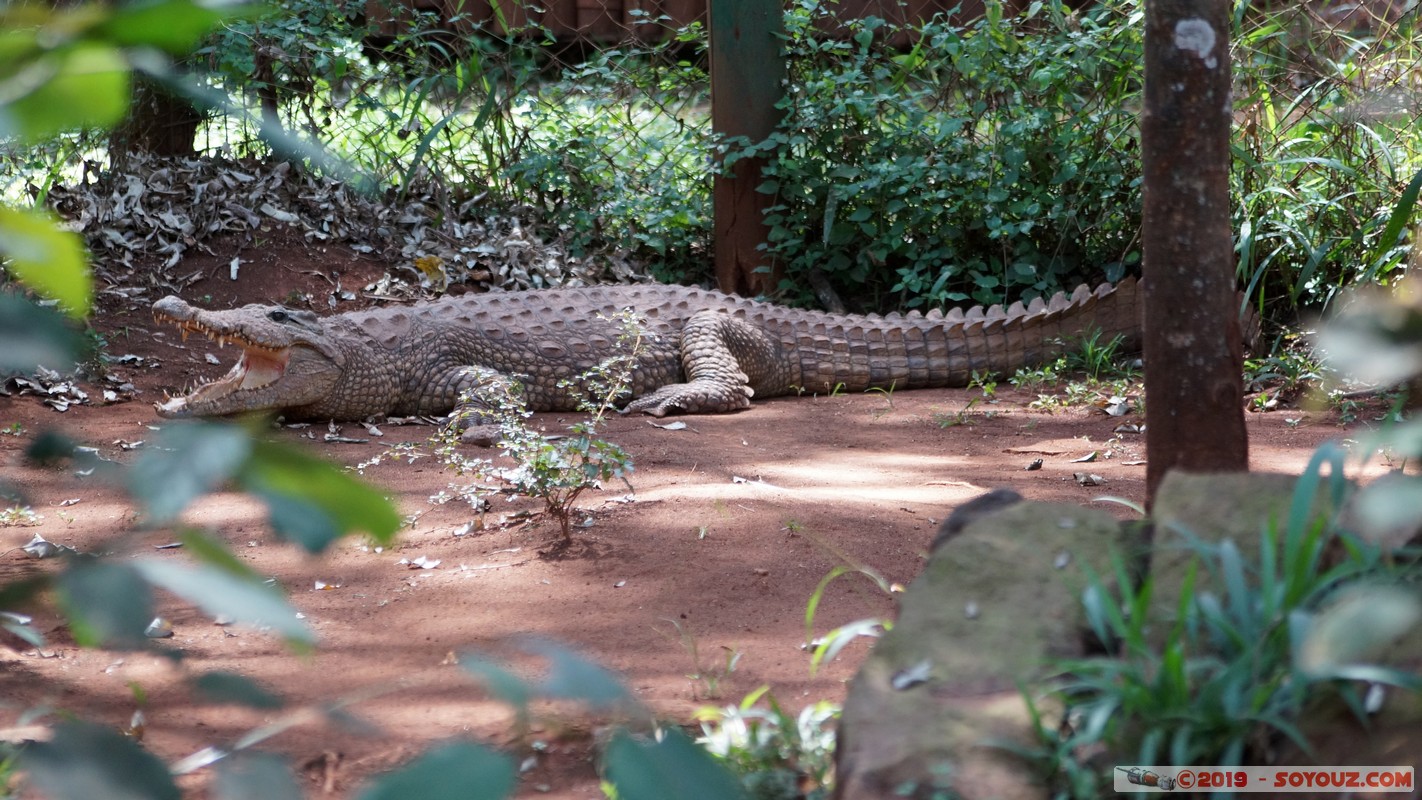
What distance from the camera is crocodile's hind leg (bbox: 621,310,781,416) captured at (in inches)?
224

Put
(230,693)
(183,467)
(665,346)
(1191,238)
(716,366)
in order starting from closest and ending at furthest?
(183,467) → (230,693) → (1191,238) → (716,366) → (665,346)

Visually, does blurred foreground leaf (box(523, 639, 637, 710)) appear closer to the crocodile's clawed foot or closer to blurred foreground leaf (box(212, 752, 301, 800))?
blurred foreground leaf (box(212, 752, 301, 800))

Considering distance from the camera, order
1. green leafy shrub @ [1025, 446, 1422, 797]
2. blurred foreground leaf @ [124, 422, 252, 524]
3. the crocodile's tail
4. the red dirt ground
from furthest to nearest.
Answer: the crocodile's tail
the red dirt ground
green leafy shrub @ [1025, 446, 1422, 797]
blurred foreground leaf @ [124, 422, 252, 524]

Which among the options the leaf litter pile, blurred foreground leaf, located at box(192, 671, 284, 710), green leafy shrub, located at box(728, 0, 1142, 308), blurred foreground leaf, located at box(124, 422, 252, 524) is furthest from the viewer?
the leaf litter pile

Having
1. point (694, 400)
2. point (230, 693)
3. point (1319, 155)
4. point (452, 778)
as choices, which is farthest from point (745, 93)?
point (452, 778)

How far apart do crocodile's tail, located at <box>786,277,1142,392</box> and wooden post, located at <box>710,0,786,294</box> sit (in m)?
1.00

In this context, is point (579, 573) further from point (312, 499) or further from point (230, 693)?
point (312, 499)

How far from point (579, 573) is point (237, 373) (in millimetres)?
3154

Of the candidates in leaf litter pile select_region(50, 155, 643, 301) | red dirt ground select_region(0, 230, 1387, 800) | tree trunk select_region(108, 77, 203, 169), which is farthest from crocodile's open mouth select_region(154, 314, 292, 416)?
tree trunk select_region(108, 77, 203, 169)

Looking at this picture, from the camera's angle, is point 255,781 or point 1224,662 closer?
point 255,781

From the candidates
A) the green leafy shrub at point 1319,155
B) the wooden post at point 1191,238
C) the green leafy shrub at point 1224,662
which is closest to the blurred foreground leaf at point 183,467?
the green leafy shrub at point 1224,662

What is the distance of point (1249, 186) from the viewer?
566 cm

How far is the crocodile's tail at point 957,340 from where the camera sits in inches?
238

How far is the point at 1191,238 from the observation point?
2248mm
